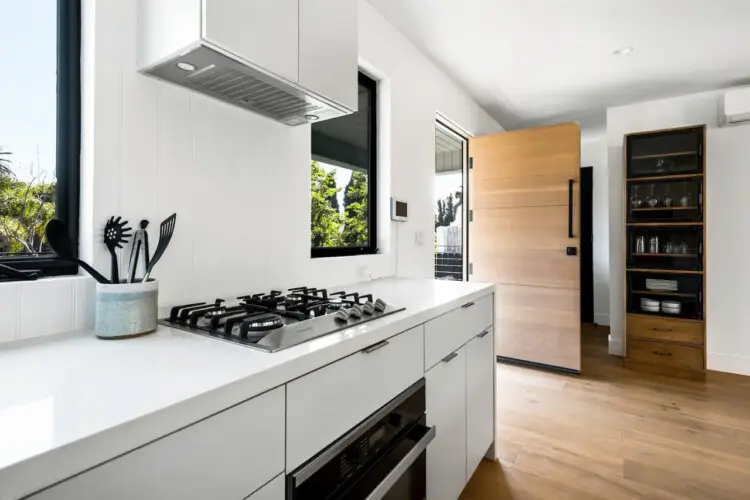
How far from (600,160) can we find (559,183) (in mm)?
2511

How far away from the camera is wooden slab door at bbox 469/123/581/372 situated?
321 centimetres

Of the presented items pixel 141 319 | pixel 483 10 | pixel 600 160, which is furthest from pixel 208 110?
pixel 600 160

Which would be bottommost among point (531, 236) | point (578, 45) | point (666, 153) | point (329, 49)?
point (531, 236)

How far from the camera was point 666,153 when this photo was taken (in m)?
3.43

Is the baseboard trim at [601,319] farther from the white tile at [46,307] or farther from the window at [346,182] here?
the white tile at [46,307]

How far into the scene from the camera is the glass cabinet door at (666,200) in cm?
333

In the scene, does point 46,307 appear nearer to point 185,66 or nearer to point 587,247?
point 185,66

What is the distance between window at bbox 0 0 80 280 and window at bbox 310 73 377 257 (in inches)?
38.2

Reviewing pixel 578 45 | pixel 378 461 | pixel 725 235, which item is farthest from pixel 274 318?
pixel 725 235

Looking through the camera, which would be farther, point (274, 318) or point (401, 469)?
point (401, 469)

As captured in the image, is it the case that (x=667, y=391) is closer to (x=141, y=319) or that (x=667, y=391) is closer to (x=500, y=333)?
(x=500, y=333)

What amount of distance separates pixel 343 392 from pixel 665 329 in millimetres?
3693

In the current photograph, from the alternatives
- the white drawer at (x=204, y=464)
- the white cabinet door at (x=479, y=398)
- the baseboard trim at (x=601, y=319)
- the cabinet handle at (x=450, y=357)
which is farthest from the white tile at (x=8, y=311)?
the baseboard trim at (x=601, y=319)

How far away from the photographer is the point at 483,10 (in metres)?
2.23
